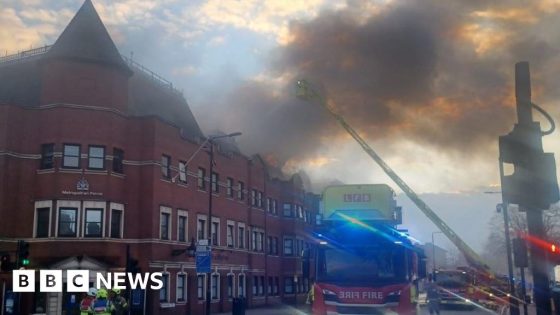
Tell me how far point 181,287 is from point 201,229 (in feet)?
15.5

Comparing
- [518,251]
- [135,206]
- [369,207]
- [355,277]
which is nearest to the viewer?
[518,251]

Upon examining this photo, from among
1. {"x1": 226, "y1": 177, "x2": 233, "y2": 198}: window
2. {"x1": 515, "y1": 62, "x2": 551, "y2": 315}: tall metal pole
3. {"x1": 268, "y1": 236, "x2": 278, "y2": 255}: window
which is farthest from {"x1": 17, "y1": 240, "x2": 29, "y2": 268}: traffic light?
{"x1": 268, "y1": 236, "x2": 278, "y2": 255}: window

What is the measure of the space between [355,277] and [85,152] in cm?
2180

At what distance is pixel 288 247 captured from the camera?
2098 inches

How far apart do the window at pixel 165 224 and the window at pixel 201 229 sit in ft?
11.9

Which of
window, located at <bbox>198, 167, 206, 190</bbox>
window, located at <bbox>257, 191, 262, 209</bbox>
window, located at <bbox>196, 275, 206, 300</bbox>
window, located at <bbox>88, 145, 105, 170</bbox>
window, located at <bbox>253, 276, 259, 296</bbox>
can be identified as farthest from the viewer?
window, located at <bbox>257, 191, 262, 209</bbox>

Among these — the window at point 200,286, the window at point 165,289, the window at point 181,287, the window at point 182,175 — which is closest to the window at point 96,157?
the window at point 182,175

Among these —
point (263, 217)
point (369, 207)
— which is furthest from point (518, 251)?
point (263, 217)

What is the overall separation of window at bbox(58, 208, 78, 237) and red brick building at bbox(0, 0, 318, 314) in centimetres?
5

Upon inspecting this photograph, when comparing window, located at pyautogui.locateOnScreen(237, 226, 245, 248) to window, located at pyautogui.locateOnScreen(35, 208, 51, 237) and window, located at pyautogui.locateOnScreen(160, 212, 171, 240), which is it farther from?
window, located at pyautogui.locateOnScreen(35, 208, 51, 237)

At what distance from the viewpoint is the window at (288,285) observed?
52.1 metres

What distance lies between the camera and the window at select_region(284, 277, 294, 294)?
5210cm

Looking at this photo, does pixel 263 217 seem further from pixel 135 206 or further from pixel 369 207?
pixel 369 207

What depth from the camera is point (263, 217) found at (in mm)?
48969
